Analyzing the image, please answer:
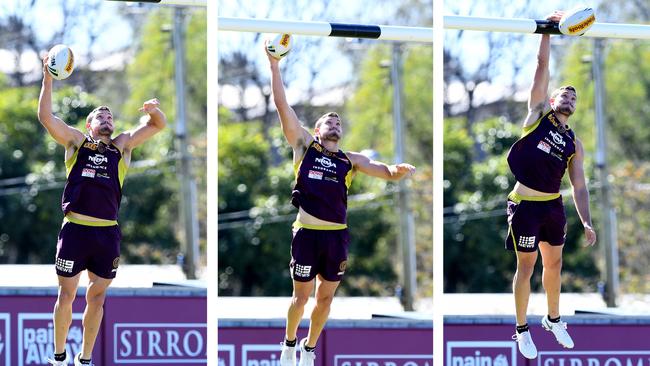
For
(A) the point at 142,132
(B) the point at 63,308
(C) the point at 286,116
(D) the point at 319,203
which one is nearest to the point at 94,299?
(B) the point at 63,308

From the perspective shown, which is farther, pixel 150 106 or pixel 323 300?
pixel 323 300

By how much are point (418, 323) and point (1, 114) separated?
226 inches

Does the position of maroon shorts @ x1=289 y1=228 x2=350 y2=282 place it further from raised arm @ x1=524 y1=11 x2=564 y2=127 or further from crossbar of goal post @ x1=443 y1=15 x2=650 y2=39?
crossbar of goal post @ x1=443 y1=15 x2=650 y2=39

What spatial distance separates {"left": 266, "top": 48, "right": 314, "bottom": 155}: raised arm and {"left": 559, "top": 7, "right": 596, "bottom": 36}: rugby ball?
1.51m

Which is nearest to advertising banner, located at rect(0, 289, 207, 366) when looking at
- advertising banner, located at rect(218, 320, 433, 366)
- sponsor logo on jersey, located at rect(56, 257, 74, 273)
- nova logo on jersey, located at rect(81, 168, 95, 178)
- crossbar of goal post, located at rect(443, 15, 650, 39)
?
advertising banner, located at rect(218, 320, 433, 366)

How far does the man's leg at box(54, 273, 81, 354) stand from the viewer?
20.3 feet

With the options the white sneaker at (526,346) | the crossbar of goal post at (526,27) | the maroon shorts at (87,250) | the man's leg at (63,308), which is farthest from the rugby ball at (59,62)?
the white sneaker at (526,346)

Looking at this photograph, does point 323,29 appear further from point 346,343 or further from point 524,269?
point 346,343

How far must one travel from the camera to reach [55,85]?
41.6 ft


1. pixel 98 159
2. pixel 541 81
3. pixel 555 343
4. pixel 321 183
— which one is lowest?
pixel 555 343

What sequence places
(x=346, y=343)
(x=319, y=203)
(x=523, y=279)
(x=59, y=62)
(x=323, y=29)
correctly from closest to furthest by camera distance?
(x=59, y=62) → (x=523, y=279) → (x=319, y=203) → (x=323, y=29) → (x=346, y=343)

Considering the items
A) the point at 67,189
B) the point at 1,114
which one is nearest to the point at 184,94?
the point at 67,189

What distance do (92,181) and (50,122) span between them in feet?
1.27

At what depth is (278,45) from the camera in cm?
618
